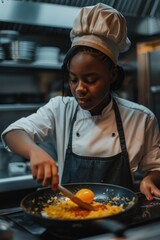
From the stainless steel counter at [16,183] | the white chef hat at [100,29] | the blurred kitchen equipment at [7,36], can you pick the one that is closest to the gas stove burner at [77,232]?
the white chef hat at [100,29]

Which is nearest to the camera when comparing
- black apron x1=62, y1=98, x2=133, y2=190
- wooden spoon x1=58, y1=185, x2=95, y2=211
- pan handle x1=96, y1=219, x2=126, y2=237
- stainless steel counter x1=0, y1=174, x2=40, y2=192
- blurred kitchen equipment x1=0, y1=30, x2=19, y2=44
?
pan handle x1=96, y1=219, x2=126, y2=237

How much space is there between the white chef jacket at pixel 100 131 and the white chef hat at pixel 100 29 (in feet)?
0.87

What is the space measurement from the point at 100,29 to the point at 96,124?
1.27 ft

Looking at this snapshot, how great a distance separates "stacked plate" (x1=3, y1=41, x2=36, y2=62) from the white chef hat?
1.32 meters

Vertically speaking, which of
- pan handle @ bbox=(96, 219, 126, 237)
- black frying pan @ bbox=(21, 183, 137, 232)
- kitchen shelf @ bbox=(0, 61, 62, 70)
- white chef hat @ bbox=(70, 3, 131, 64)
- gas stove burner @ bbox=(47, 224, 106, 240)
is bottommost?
kitchen shelf @ bbox=(0, 61, 62, 70)

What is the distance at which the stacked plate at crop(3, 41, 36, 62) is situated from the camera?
97.6 inches

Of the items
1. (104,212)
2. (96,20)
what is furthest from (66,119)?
(104,212)

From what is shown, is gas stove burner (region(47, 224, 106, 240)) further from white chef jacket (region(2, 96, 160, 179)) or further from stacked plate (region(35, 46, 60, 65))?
stacked plate (region(35, 46, 60, 65))

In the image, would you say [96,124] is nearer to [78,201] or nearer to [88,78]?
[88,78]

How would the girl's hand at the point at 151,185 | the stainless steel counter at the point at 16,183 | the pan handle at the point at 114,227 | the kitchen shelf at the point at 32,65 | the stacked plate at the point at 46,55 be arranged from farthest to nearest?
the stacked plate at the point at 46,55 → the kitchen shelf at the point at 32,65 → the stainless steel counter at the point at 16,183 → the girl's hand at the point at 151,185 → the pan handle at the point at 114,227

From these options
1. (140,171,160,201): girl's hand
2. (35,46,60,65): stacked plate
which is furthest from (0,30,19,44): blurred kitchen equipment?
(140,171,160,201): girl's hand

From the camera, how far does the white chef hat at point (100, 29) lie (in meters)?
1.20

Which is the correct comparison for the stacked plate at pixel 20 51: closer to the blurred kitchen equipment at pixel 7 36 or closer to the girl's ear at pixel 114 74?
the blurred kitchen equipment at pixel 7 36

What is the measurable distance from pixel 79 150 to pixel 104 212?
0.44m
